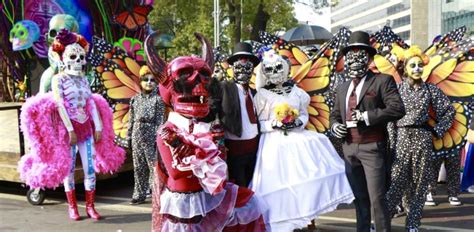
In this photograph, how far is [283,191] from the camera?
494 centimetres

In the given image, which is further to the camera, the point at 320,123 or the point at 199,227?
the point at 320,123

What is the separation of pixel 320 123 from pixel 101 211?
3.00 metres

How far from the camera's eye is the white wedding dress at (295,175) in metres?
4.91

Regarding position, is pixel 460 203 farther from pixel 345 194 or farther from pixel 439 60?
Answer: pixel 345 194

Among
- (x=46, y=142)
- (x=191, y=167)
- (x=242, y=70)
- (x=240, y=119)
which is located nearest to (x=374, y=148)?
(x=240, y=119)

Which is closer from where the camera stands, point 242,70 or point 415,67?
point 242,70

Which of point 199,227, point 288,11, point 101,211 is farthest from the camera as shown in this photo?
point 288,11

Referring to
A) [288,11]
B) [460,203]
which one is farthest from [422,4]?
[460,203]

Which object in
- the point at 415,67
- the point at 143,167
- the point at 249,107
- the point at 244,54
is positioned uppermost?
the point at 244,54

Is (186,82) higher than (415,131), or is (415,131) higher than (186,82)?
(186,82)

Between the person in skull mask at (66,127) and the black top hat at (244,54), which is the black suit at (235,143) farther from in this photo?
the person in skull mask at (66,127)

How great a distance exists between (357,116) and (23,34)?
10585mm

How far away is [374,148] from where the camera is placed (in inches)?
187

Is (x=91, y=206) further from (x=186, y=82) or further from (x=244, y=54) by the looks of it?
(x=186, y=82)
